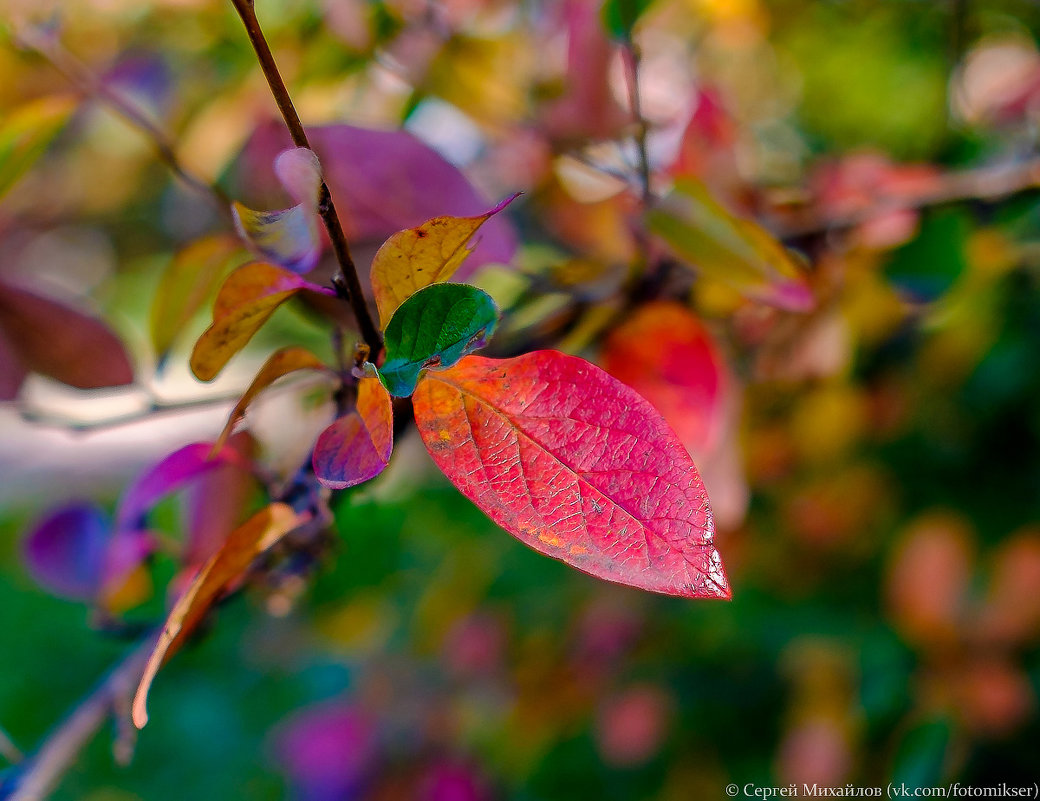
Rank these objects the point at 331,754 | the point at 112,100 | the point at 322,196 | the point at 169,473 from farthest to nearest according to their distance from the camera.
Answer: the point at 331,754 → the point at 112,100 → the point at 169,473 → the point at 322,196

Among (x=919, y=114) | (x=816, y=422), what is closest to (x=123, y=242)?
(x=919, y=114)

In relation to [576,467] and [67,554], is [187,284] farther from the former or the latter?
[576,467]

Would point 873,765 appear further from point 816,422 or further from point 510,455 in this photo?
point 510,455

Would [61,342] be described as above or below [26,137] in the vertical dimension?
below

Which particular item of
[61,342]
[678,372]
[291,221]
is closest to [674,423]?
[678,372]

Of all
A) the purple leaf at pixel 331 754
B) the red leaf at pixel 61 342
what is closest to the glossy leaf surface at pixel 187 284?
the red leaf at pixel 61 342

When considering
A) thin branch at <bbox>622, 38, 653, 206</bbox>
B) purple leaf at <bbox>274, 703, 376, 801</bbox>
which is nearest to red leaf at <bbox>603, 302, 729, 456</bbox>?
thin branch at <bbox>622, 38, 653, 206</bbox>

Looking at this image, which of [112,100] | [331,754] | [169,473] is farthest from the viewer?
[331,754]
